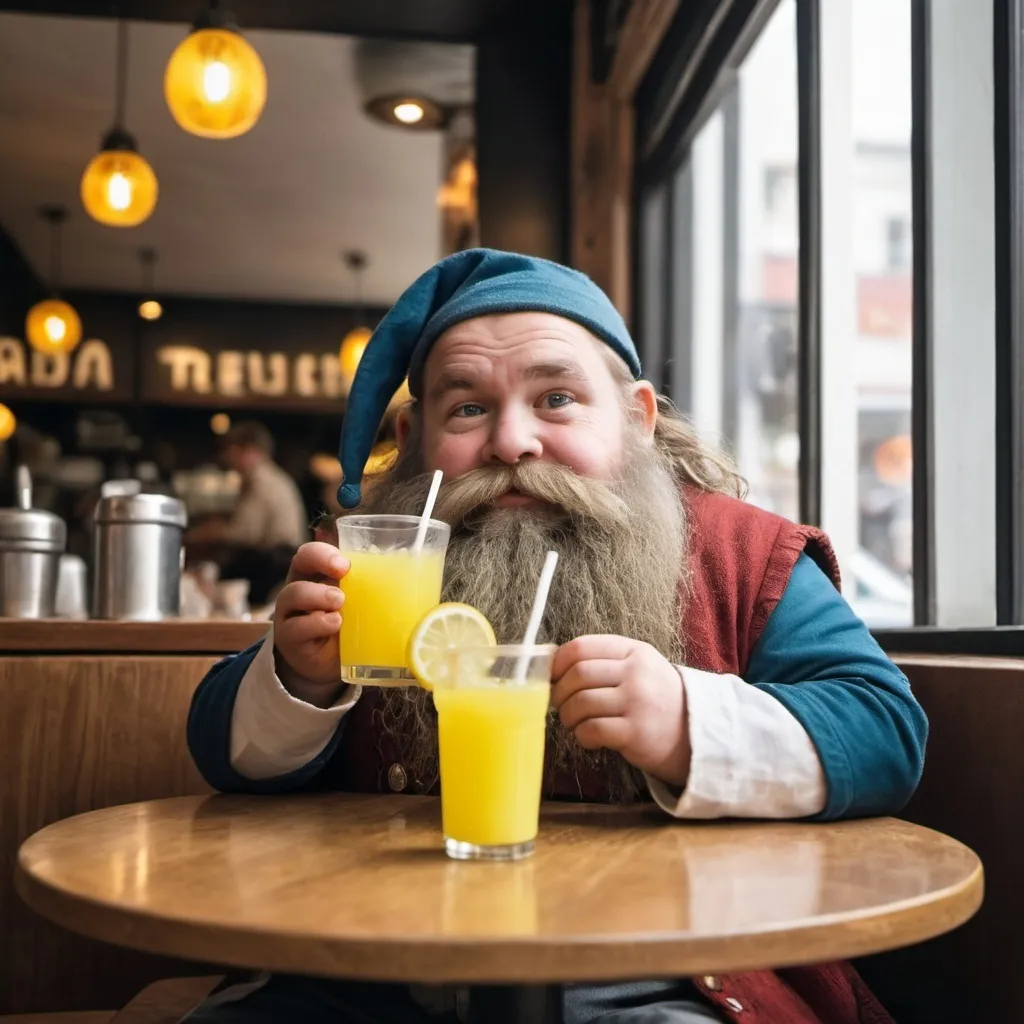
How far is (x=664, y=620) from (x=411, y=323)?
0.59 meters

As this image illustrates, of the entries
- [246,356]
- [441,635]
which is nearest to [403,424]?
[441,635]

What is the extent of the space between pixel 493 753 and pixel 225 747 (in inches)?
21.6

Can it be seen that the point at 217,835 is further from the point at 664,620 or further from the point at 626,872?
the point at 664,620

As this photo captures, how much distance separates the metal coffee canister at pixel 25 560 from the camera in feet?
7.63

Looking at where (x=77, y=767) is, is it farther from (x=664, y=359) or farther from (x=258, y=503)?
(x=258, y=503)

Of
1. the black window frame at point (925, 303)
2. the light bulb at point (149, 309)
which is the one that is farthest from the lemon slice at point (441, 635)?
the light bulb at point (149, 309)

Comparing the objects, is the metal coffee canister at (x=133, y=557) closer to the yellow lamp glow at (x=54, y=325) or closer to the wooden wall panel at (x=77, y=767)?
the wooden wall panel at (x=77, y=767)

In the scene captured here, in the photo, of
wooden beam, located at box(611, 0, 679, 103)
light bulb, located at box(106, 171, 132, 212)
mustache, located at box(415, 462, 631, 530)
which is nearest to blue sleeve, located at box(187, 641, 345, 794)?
mustache, located at box(415, 462, 631, 530)

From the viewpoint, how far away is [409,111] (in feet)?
18.1

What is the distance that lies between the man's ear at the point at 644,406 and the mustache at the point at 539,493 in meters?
0.25

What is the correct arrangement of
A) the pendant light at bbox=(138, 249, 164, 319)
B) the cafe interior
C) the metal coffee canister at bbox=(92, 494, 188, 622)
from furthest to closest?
1. the pendant light at bbox=(138, 249, 164, 319)
2. the metal coffee canister at bbox=(92, 494, 188, 622)
3. the cafe interior

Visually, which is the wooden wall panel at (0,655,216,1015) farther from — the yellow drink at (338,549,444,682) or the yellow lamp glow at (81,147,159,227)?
the yellow lamp glow at (81,147,159,227)

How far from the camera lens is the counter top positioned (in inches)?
81.6

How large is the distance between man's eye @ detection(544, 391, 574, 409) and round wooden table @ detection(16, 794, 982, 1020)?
1.93 feet
